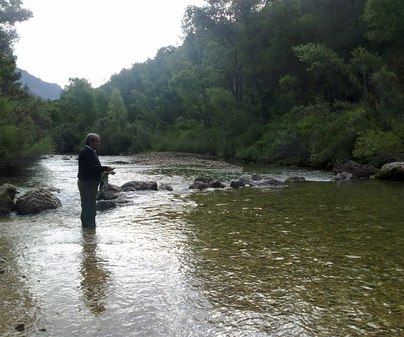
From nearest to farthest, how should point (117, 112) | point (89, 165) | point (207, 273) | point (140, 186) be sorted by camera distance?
point (207, 273), point (89, 165), point (140, 186), point (117, 112)

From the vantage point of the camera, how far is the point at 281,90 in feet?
162

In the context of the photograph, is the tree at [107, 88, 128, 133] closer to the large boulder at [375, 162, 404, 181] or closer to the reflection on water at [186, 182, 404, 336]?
the large boulder at [375, 162, 404, 181]

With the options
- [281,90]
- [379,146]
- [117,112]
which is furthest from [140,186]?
[117,112]

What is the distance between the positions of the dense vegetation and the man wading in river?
18926 millimetres

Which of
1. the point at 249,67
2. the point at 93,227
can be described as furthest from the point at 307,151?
the point at 93,227

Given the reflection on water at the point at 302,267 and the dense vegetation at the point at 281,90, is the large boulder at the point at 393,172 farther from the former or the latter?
the reflection on water at the point at 302,267

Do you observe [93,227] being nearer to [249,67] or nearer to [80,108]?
[249,67]

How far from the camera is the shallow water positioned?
5.18 m

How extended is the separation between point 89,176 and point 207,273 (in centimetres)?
490

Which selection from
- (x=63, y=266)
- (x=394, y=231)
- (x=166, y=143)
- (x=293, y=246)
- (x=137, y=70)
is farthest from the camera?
(x=137, y=70)

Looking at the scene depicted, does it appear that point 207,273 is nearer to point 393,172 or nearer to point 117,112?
point 393,172

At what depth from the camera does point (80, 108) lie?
307 ft

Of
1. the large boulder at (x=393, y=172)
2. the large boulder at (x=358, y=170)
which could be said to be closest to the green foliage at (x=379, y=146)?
the large boulder at (x=358, y=170)

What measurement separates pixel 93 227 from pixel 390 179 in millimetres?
16667
